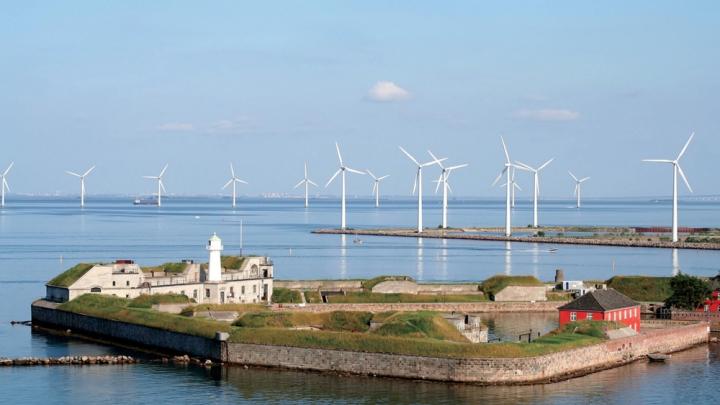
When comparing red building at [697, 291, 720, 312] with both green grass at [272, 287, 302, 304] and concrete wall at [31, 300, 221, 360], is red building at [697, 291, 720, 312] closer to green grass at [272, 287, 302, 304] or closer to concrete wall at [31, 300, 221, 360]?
green grass at [272, 287, 302, 304]

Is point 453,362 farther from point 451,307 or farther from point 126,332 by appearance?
point 451,307

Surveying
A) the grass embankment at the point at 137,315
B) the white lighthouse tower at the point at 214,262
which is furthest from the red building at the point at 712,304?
the grass embankment at the point at 137,315

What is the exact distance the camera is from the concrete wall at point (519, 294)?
3324 inches

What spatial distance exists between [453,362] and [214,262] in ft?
90.1

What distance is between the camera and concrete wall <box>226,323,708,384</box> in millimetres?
51156

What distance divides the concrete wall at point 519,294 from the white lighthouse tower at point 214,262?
70.3 ft

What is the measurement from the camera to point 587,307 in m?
65.2

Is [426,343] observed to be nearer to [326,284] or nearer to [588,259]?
[326,284]

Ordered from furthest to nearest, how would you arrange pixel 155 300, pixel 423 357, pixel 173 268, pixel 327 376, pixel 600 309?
pixel 173 268 < pixel 155 300 < pixel 600 309 < pixel 327 376 < pixel 423 357

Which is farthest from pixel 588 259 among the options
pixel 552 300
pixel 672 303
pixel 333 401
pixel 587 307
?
pixel 333 401

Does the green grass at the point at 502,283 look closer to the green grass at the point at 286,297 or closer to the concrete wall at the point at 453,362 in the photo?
the green grass at the point at 286,297

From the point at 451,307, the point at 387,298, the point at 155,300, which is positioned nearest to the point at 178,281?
the point at 155,300

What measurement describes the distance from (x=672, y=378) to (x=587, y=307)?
10414mm

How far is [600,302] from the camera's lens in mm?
65125
